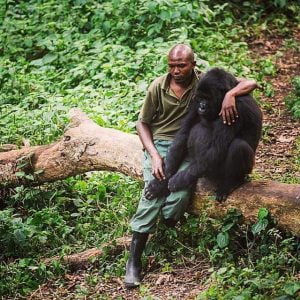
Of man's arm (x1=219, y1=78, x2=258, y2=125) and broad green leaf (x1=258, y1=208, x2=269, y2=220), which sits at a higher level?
man's arm (x1=219, y1=78, x2=258, y2=125)

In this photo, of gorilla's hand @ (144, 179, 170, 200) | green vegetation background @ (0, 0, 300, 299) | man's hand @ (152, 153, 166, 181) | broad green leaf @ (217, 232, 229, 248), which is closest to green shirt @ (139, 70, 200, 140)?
man's hand @ (152, 153, 166, 181)

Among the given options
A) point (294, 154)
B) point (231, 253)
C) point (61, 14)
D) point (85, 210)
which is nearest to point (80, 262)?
point (85, 210)

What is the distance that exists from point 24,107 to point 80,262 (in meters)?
3.25

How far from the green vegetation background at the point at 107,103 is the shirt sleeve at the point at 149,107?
2.97 ft

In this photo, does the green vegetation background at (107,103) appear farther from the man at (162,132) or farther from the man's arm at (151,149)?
the man's arm at (151,149)

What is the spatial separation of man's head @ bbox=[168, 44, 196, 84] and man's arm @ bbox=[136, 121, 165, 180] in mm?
495

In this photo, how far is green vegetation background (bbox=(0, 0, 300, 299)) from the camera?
5.49 m

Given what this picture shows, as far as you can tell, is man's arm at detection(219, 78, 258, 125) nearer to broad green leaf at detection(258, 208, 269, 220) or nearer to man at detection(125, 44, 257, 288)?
man at detection(125, 44, 257, 288)

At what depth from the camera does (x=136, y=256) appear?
18.8 feet

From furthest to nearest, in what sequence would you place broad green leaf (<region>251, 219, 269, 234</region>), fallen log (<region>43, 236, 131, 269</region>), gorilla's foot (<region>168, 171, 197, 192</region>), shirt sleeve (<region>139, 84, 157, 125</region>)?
fallen log (<region>43, 236, 131, 269</region>) → shirt sleeve (<region>139, 84, 157, 125</region>) → gorilla's foot (<region>168, 171, 197, 192</region>) → broad green leaf (<region>251, 219, 269, 234</region>)

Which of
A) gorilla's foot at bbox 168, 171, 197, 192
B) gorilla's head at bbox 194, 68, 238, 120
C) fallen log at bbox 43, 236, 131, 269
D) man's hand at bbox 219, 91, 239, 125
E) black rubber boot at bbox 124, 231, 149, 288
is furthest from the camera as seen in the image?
fallen log at bbox 43, 236, 131, 269

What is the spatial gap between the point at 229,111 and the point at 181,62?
56 cm

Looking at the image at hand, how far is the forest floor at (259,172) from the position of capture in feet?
18.2

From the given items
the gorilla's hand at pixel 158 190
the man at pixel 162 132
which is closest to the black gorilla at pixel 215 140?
the gorilla's hand at pixel 158 190
